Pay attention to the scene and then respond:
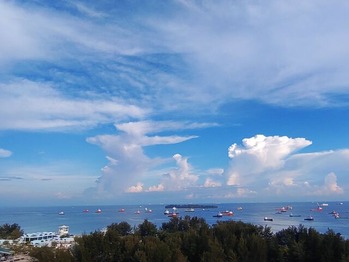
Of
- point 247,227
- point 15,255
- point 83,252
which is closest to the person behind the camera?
point 83,252

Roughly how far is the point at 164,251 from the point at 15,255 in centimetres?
1696

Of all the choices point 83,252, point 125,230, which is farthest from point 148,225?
point 83,252

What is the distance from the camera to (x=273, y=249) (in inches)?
1031

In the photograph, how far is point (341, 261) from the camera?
879 inches

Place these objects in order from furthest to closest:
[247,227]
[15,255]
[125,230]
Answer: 1. [125,230]
2. [15,255]
3. [247,227]

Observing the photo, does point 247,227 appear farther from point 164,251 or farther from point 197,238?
point 164,251

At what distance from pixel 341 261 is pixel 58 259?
647 inches

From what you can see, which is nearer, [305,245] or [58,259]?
[58,259]

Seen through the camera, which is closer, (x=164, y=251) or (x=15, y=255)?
(x=164, y=251)

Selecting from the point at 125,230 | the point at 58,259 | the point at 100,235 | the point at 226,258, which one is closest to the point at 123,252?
the point at 100,235

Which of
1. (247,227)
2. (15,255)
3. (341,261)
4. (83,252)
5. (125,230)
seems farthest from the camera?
(125,230)

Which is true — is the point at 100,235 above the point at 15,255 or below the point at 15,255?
above

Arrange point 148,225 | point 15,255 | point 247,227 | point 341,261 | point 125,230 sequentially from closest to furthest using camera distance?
point 341,261, point 247,227, point 15,255, point 148,225, point 125,230

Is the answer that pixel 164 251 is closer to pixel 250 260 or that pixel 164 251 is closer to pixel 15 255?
pixel 250 260
